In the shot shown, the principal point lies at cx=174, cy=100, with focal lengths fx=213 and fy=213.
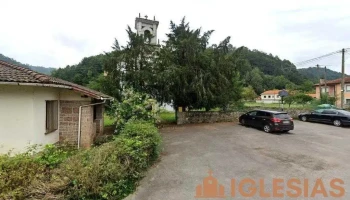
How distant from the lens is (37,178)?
424 cm

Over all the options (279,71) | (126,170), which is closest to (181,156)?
(126,170)

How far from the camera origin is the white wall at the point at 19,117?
6.93 metres

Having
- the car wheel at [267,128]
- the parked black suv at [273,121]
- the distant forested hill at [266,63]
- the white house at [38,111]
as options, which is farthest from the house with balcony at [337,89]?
the distant forested hill at [266,63]

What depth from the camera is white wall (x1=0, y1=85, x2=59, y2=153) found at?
6926 millimetres

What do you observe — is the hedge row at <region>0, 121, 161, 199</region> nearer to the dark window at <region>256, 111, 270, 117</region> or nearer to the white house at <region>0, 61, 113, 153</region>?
the white house at <region>0, 61, 113, 153</region>

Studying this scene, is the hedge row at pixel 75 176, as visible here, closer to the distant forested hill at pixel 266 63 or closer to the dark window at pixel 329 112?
the dark window at pixel 329 112

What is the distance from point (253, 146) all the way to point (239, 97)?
12.4m

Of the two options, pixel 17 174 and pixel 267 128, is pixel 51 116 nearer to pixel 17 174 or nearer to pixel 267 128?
pixel 17 174

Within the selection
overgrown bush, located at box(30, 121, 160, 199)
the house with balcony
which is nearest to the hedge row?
overgrown bush, located at box(30, 121, 160, 199)

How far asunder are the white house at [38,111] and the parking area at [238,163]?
4.38 meters

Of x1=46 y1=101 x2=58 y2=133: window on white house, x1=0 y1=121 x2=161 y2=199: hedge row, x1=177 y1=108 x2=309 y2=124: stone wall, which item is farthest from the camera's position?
x1=177 y1=108 x2=309 y2=124: stone wall

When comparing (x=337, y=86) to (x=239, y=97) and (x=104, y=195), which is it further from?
(x=104, y=195)

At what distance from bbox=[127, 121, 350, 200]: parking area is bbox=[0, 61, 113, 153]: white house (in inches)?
173

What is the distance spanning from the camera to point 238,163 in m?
7.66
